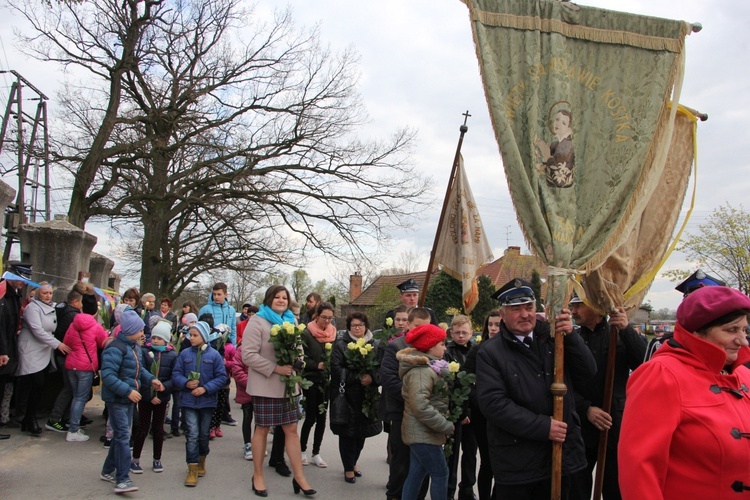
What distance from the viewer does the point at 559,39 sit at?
407cm

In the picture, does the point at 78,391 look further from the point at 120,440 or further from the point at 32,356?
the point at 120,440

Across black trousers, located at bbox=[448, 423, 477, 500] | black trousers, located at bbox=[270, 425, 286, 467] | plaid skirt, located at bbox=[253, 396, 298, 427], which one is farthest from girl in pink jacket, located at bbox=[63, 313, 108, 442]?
black trousers, located at bbox=[448, 423, 477, 500]

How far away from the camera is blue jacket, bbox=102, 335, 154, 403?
6.07 metres

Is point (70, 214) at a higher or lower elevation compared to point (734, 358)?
higher

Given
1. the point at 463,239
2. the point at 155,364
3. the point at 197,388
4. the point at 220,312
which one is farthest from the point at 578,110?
the point at 220,312

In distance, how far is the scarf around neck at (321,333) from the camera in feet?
24.5

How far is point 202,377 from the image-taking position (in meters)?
Answer: 6.68

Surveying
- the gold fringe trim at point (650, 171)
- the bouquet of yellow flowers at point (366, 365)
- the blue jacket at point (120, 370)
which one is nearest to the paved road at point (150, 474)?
the bouquet of yellow flowers at point (366, 365)

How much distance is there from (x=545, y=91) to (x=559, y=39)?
13.9 inches

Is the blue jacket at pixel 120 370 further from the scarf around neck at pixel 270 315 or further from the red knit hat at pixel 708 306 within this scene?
the red knit hat at pixel 708 306

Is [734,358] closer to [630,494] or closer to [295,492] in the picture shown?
[630,494]

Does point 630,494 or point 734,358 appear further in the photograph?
point 734,358

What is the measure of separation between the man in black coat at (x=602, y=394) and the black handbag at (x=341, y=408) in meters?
2.76

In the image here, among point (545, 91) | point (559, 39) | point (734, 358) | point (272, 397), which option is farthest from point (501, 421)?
point (272, 397)
